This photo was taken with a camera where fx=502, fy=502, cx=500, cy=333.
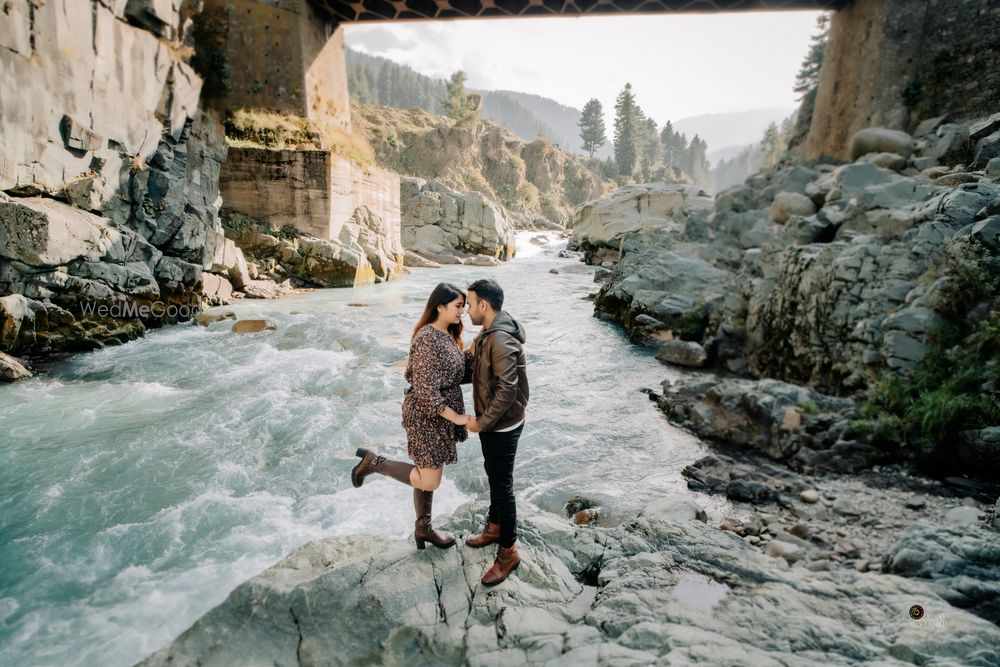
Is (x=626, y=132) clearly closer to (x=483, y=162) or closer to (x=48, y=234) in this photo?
(x=483, y=162)

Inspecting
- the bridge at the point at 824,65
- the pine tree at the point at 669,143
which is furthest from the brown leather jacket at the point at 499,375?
the pine tree at the point at 669,143

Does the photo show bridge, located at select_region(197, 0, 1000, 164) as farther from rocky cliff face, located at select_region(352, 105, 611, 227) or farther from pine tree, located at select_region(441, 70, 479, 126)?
pine tree, located at select_region(441, 70, 479, 126)

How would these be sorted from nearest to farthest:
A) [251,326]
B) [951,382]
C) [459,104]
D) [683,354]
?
1. [951,382]
2. [683,354]
3. [251,326]
4. [459,104]

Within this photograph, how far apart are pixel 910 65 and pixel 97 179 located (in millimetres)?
25729

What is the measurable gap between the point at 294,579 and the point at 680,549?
2.73 metres

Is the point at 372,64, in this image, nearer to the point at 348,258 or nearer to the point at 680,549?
the point at 348,258

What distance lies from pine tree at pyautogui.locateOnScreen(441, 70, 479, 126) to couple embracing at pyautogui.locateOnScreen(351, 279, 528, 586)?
7659 centimetres

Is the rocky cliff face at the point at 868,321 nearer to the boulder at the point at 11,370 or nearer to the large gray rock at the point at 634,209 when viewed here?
the boulder at the point at 11,370

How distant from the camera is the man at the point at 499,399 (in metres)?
3.14

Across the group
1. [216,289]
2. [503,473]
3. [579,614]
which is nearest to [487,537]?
[503,473]

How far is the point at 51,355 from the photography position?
36.4 feet

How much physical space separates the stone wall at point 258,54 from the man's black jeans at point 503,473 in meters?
26.6

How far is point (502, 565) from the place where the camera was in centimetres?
330

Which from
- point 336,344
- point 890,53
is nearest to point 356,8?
point 336,344
